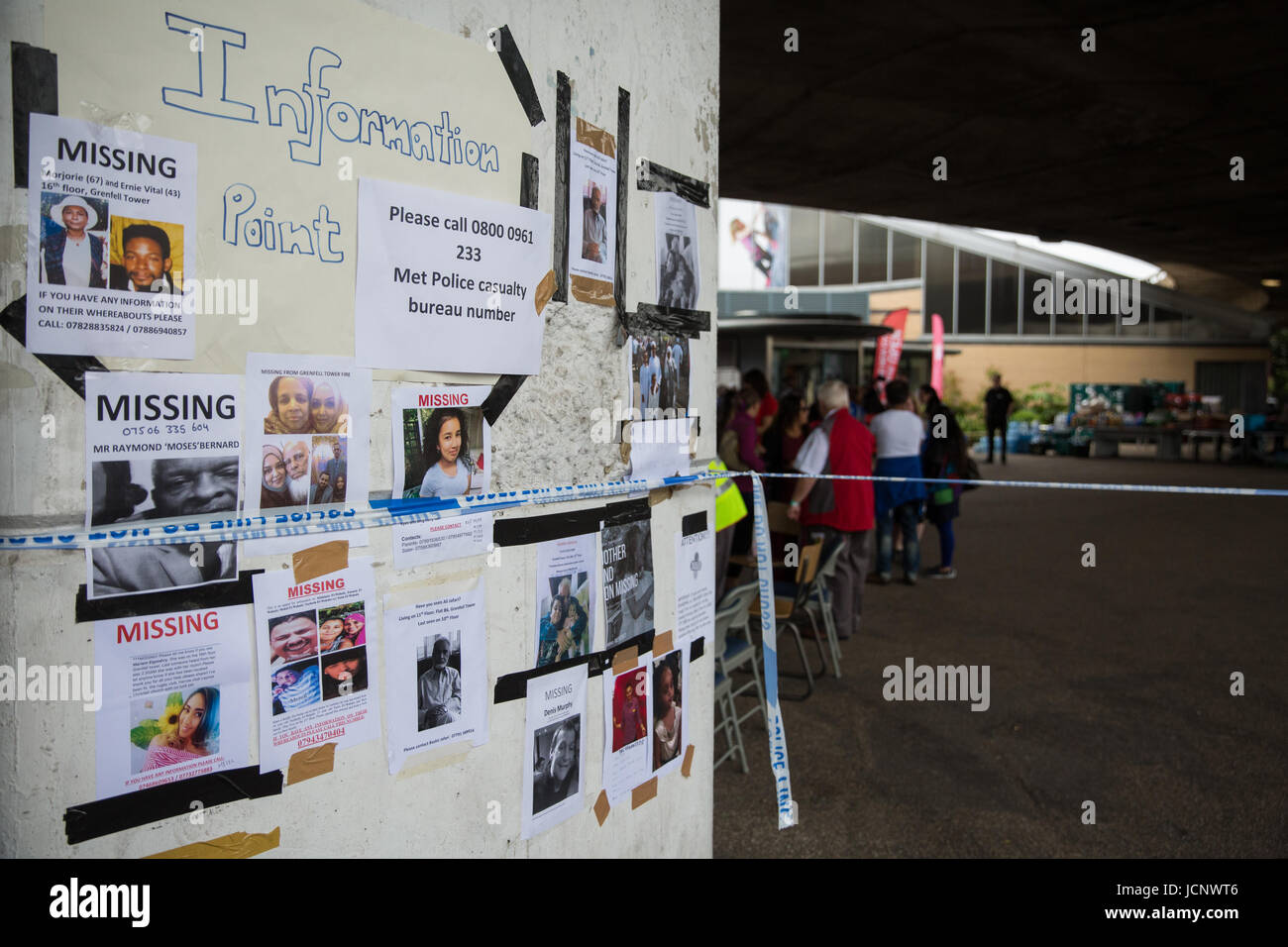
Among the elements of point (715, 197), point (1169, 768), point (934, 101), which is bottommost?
point (1169, 768)

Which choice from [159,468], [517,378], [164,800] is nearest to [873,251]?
[517,378]

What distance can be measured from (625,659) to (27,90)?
165cm

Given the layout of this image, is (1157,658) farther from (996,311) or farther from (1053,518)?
(996,311)

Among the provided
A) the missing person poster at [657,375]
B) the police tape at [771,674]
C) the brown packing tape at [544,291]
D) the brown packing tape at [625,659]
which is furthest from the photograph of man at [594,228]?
the brown packing tape at [625,659]

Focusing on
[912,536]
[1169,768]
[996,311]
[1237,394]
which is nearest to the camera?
[1169,768]

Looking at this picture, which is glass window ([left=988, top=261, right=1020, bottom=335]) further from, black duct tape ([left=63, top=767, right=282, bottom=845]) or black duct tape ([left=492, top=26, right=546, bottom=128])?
black duct tape ([left=63, top=767, right=282, bottom=845])

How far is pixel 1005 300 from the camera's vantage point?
33219 millimetres

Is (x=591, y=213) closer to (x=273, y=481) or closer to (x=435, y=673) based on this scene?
(x=273, y=481)

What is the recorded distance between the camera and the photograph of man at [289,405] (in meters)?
1.49

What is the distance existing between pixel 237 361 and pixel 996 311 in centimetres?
3540

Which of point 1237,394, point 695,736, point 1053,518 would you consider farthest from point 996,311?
point 695,736

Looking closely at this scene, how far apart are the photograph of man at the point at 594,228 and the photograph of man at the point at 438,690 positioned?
94 cm

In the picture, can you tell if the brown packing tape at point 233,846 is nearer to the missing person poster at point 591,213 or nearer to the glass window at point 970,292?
the missing person poster at point 591,213

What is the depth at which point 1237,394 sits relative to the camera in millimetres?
30453
